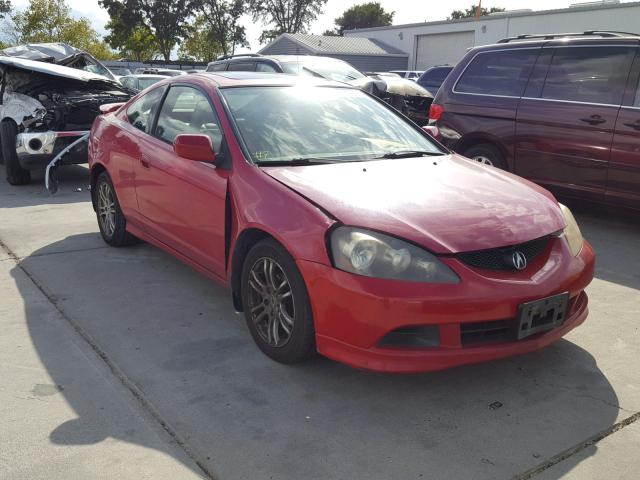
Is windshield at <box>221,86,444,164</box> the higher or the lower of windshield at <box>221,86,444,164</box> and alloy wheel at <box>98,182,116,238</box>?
the higher

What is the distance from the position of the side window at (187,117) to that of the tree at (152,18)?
56.4 meters

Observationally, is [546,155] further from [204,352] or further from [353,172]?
[204,352]

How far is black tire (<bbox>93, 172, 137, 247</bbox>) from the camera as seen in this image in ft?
16.6

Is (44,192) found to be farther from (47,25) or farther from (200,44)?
(200,44)

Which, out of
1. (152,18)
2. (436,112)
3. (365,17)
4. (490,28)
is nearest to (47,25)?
(152,18)

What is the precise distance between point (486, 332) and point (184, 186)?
2091mm

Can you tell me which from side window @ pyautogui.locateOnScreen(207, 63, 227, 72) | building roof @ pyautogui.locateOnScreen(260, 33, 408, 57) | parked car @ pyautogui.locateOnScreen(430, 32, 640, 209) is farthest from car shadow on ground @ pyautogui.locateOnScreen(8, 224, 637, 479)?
building roof @ pyautogui.locateOnScreen(260, 33, 408, 57)

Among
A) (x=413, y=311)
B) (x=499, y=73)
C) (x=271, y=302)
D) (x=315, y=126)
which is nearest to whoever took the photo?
(x=413, y=311)

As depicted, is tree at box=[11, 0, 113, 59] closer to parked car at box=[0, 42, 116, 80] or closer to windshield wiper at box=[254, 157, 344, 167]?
parked car at box=[0, 42, 116, 80]

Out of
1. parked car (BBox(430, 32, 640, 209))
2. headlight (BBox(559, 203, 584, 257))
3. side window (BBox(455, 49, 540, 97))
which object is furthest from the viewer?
side window (BBox(455, 49, 540, 97))

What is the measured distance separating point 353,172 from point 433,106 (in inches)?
162

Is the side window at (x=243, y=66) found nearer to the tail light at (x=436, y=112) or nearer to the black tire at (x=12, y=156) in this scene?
the black tire at (x=12, y=156)

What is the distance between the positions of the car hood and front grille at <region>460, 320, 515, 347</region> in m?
0.35

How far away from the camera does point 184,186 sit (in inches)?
153
